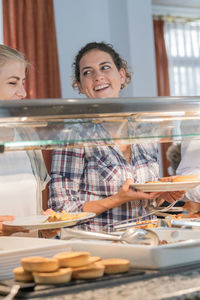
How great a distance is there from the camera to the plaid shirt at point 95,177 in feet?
6.39

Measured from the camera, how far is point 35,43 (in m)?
5.21

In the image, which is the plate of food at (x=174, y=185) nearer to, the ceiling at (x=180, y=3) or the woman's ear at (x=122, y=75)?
the woman's ear at (x=122, y=75)

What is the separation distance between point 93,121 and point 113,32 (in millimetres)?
4468

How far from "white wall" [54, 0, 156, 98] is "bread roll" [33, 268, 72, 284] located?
4.38 metres

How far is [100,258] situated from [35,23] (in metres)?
4.55

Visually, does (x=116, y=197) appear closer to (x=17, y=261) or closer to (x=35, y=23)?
(x=17, y=261)

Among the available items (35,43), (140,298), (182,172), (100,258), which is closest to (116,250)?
(100,258)

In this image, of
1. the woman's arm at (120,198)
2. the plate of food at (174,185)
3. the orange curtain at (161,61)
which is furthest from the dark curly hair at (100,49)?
the orange curtain at (161,61)

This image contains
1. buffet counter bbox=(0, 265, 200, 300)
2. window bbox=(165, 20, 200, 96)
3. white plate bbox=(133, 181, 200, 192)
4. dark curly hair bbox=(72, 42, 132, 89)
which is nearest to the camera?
buffet counter bbox=(0, 265, 200, 300)

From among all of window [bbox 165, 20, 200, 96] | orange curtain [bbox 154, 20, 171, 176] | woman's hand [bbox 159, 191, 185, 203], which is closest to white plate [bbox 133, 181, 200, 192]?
woman's hand [bbox 159, 191, 185, 203]

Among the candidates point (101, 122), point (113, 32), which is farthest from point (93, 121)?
point (113, 32)

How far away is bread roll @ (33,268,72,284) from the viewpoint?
914mm

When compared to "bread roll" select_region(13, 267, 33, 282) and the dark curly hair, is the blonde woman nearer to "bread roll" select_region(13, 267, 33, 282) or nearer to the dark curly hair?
the dark curly hair

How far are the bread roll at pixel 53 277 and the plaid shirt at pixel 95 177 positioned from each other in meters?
0.97
